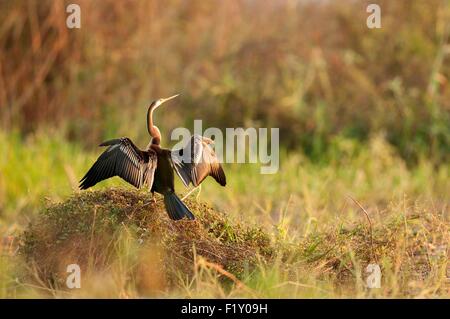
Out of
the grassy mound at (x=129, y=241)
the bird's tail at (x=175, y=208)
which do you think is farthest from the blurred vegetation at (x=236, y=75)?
the bird's tail at (x=175, y=208)

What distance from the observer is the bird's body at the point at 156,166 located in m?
4.24

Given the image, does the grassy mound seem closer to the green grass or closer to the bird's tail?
the green grass

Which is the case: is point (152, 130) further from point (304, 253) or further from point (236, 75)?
point (236, 75)

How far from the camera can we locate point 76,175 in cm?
681

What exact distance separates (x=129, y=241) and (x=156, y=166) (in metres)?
0.39

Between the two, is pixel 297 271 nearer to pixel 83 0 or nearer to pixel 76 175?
pixel 76 175

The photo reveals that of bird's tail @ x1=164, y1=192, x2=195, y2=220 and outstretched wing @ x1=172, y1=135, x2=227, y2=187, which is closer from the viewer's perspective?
bird's tail @ x1=164, y1=192, x2=195, y2=220

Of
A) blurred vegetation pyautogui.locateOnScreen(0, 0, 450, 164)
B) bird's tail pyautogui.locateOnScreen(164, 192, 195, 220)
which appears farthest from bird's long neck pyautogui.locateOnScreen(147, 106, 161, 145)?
blurred vegetation pyautogui.locateOnScreen(0, 0, 450, 164)

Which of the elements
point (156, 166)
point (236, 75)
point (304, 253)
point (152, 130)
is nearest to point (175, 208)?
Answer: point (156, 166)

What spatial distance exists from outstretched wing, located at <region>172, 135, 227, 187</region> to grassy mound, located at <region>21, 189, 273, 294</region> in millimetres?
286

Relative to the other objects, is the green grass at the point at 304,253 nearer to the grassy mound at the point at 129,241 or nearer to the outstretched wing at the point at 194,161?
the grassy mound at the point at 129,241

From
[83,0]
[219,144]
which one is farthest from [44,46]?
[219,144]

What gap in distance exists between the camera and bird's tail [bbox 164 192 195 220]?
4.26 metres
